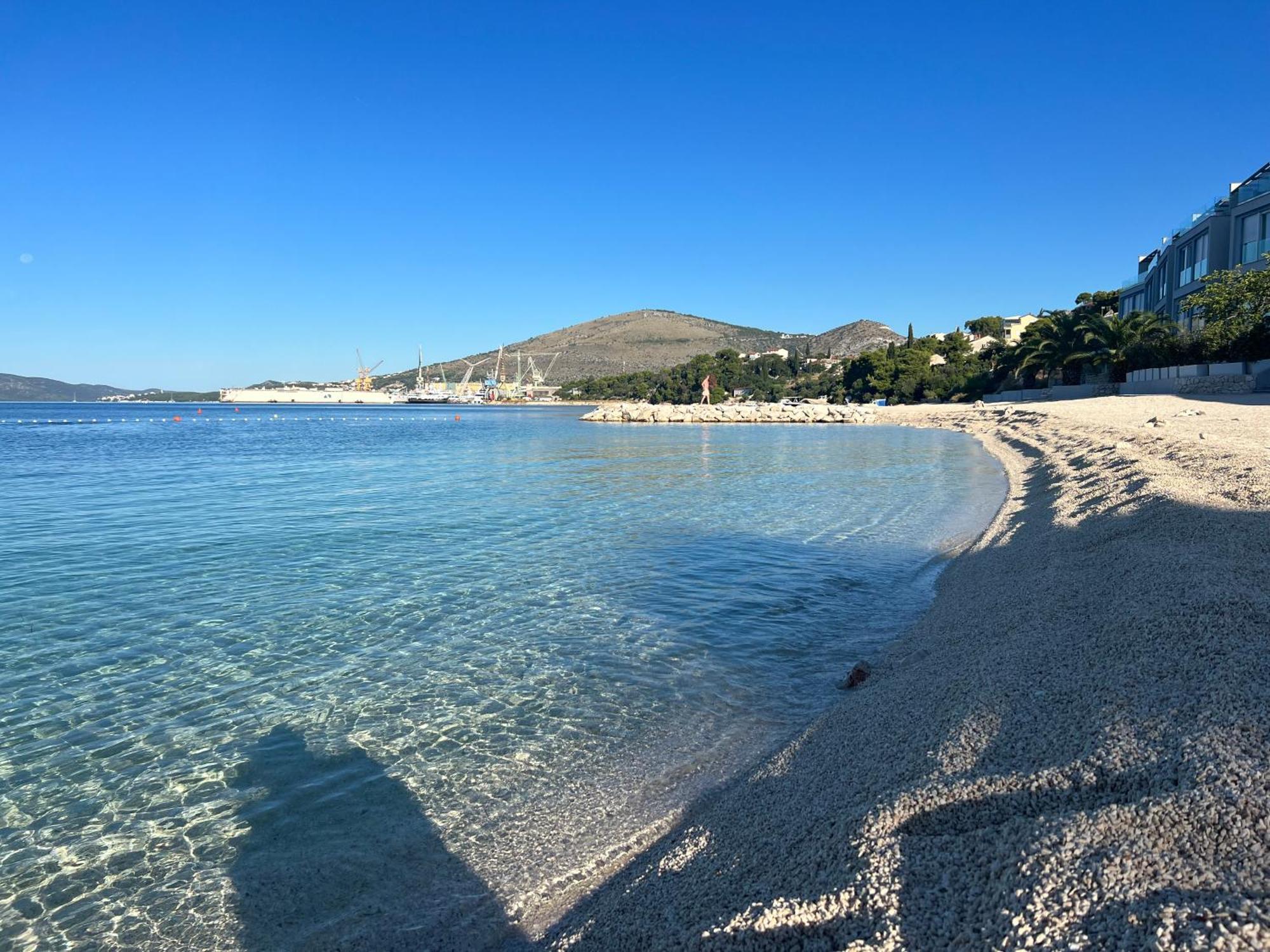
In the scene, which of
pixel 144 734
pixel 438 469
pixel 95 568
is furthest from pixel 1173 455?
pixel 438 469

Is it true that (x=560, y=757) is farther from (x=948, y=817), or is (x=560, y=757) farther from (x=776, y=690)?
(x=948, y=817)

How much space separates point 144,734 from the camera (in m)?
5.72

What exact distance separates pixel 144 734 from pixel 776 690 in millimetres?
5076

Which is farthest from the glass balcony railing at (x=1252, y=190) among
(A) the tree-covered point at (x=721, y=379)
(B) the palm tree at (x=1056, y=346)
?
(A) the tree-covered point at (x=721, y=379)

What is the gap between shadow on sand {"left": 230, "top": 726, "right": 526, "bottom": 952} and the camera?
369 centimetres

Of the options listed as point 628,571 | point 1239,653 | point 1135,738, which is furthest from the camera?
point 628,571

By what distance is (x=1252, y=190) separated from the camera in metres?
35.8

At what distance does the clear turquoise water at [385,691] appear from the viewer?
13.4 feet

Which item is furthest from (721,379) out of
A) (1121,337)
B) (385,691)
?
(385,691)

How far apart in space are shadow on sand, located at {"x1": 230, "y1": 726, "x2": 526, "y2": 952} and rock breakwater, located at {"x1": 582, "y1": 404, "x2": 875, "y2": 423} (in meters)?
62.2

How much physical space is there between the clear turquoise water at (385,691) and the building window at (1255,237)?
30.2 m

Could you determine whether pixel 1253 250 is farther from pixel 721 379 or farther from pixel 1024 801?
pixel 721 379

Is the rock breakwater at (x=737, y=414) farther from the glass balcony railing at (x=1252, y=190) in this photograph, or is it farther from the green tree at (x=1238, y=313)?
the green tree at (x=1238, y=313)

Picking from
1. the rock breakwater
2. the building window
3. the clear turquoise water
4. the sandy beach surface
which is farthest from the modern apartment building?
the sandy beach surface
